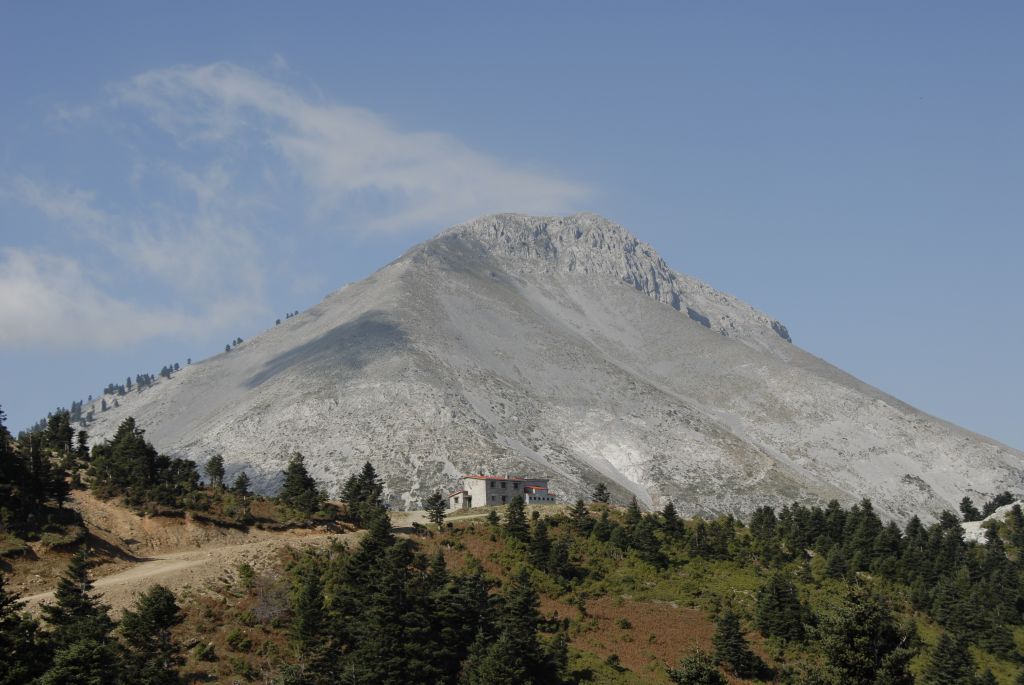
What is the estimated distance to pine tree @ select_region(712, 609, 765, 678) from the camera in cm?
7988

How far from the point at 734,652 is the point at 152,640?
47.0 meters

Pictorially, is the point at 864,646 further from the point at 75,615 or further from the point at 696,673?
the point at 75,615

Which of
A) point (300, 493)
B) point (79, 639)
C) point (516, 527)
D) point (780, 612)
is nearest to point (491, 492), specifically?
point (300, 493)

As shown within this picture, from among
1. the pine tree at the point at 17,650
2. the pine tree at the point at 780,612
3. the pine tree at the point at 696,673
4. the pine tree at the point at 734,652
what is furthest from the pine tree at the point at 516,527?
the pine tree at the point at 17,650

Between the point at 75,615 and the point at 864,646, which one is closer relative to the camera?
the point at 864,646

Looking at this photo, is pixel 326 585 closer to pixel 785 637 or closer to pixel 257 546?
pixel 257 546

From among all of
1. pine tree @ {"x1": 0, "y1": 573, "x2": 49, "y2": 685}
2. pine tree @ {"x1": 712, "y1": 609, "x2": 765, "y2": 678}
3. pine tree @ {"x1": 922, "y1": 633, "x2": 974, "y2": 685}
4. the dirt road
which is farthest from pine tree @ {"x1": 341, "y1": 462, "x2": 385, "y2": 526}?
pine tree @ {"x1": 922, "y1": 633, "x2": 974, "y2": 685}

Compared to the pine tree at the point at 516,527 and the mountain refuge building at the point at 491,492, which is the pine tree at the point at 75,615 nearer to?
the pine tree at the point at 516,527

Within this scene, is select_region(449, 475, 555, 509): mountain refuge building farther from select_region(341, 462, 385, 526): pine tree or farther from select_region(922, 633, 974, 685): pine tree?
select_region(922, 633, 974, 685): pine tree

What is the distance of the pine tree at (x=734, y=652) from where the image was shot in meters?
79.9

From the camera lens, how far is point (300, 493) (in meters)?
105

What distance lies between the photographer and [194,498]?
95438 mm

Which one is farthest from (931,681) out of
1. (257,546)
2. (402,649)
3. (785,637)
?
(257,546)

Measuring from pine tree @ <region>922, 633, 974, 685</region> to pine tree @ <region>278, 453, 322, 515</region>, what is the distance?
62597 mm
